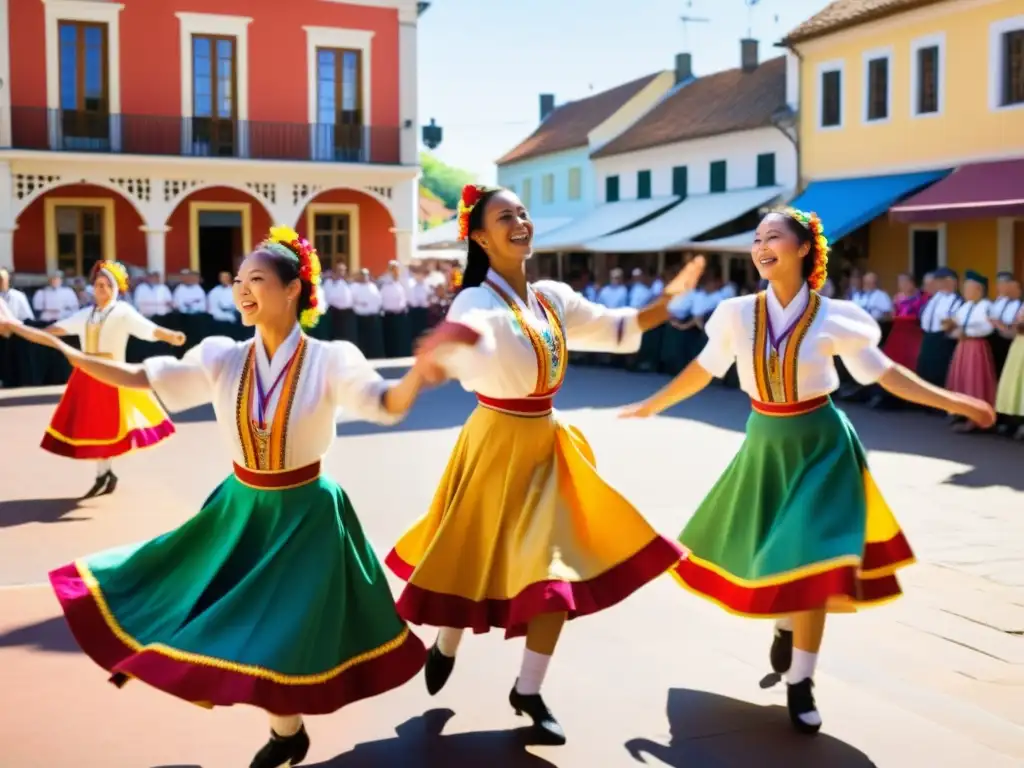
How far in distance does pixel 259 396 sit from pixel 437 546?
90 cm

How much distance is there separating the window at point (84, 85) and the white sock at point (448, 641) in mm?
23036

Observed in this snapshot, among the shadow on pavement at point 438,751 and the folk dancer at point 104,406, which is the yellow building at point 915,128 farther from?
the shadow on pavement at point 438,751

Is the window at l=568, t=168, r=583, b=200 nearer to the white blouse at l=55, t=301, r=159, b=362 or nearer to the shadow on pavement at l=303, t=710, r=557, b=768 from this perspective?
the white blouse at l=55, t=301, r=159, b=362

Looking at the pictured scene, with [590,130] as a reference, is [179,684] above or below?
below

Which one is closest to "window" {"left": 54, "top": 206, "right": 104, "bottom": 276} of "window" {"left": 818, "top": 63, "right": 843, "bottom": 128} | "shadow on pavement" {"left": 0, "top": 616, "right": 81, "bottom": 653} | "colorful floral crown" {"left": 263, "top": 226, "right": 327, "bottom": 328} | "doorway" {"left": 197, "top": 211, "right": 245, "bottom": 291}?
"doorway" {"left": 197, "top": 211, "right": 245, "bottom": 291}

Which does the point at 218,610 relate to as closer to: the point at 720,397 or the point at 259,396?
the point at 259,396

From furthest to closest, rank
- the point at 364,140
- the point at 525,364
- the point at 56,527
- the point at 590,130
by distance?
the point at 590,130
the point at 364,140
the point at 56,527
the point at 525,364

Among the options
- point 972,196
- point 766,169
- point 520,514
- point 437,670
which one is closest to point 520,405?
point 520,514

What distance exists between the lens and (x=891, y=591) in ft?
17.1

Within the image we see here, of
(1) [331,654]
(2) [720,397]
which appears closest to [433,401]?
(2) [720,397]

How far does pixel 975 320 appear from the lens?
1445 centimetres

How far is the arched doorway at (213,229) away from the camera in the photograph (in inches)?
1081

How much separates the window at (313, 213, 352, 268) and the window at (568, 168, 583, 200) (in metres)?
14.0

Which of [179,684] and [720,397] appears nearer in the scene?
[179,684]
